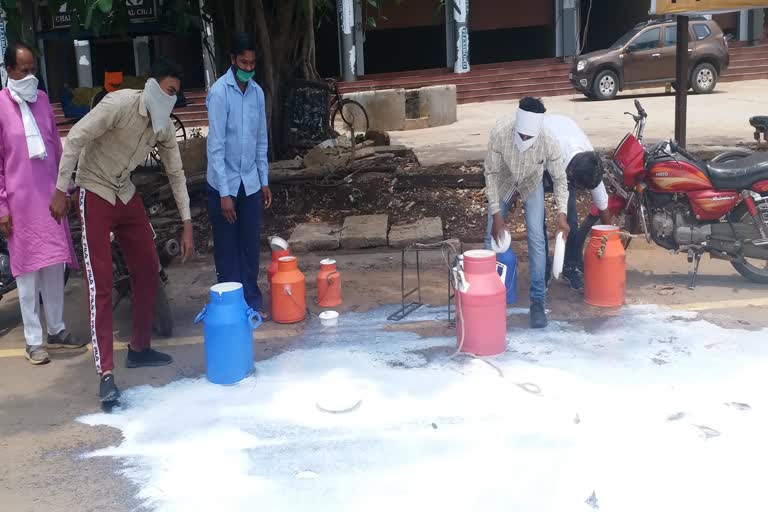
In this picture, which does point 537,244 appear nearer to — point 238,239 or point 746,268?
point 746,268

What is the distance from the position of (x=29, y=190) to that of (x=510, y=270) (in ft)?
10.9

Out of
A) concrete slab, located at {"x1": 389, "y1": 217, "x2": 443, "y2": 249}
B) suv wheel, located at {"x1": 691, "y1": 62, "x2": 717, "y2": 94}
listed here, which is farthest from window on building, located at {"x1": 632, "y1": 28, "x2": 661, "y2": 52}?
concrete slab, located at {"x1": 389, "y1": 217, "x2": 443, "y2": 249}

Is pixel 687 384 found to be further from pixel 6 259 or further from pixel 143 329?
pixel 6 259

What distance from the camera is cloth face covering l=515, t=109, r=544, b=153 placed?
204 inches

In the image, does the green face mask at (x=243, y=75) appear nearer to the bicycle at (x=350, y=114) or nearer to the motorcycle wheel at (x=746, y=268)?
the motorcycle wheel at (x=746, y=268)

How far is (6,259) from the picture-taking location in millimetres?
6027

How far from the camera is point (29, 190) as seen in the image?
5.21 metres

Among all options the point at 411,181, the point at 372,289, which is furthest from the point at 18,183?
the point at 411,181

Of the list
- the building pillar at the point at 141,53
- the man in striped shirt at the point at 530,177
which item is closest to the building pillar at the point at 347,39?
the building pillar at the point at 141,53

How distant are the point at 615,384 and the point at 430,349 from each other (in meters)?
1.20

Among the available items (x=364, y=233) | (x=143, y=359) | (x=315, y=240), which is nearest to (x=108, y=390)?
(x=143, y=359)

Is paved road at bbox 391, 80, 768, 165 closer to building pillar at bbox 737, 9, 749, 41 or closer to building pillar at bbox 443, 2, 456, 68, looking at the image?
building pillar at bbox 443, 2, 456, 68

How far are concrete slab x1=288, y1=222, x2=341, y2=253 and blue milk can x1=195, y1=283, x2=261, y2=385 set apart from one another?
3.04m

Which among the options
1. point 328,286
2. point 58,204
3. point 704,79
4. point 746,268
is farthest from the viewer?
point 704,79
